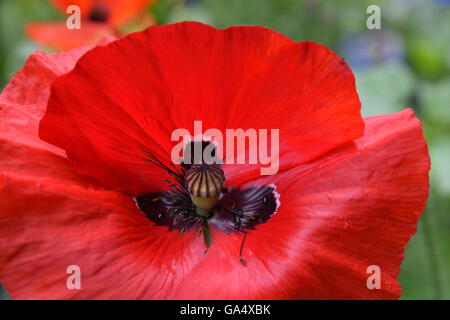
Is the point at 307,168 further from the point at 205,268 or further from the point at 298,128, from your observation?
the point at 205,268

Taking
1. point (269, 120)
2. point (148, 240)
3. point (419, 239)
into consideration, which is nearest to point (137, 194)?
point (148, 240)

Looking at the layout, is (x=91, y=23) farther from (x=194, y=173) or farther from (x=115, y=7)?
(x=194, y=173)

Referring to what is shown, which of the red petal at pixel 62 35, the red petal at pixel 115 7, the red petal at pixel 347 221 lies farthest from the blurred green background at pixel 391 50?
the red petal at pixel 347 221

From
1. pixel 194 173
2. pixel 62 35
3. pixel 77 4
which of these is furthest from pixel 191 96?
pixel 77 4

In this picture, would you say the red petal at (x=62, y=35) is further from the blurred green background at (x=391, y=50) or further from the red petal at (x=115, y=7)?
the blurred green background at (x=391, y=50)

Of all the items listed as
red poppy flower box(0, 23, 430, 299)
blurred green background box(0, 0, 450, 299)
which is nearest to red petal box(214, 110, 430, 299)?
red poppy flower box(0, 23, 430, 299)

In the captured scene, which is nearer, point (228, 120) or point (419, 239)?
point (228, 120)
